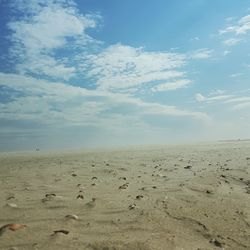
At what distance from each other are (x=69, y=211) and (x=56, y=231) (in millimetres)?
1200

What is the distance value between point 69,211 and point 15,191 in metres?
2.46

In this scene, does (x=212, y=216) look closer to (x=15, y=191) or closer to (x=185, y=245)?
(x=185, y=245)

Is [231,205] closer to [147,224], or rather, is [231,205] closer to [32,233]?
[147,224]

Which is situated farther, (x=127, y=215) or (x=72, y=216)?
(x=127, y=215)

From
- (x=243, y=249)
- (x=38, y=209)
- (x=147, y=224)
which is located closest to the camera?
(x=243, y=249)

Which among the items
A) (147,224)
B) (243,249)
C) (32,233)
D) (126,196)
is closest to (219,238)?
(243,249)

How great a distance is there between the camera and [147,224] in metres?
5.04

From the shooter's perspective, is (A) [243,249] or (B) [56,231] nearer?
(A) [243,249]

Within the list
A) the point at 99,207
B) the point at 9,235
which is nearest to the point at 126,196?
the point at 99,207

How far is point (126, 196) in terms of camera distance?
7.03 metres

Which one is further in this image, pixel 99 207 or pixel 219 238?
pixel 99 207

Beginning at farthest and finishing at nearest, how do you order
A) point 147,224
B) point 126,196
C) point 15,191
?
point 15,191
point 126,196
point 147,224

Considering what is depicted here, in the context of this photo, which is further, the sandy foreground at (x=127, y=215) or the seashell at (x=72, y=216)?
the seashell at (x=72, y=216)

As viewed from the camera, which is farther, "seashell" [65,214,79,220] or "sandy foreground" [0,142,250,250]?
"seashell" [65,214,79,220]
